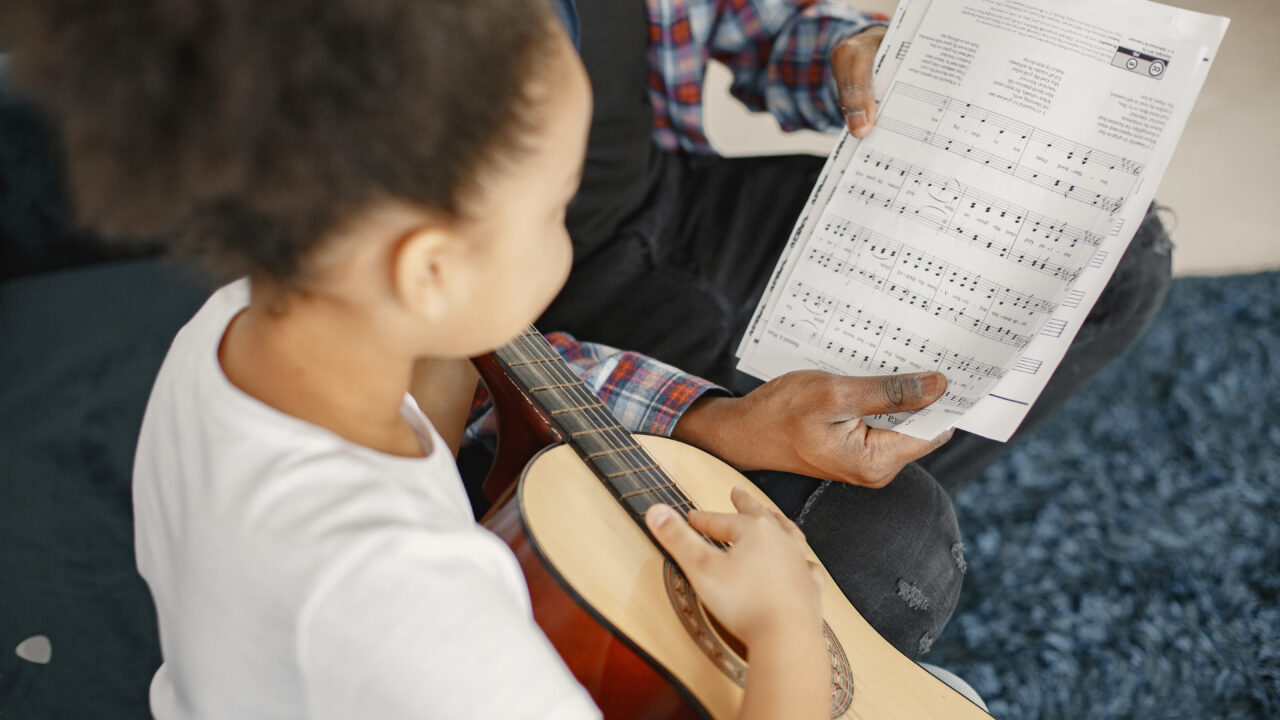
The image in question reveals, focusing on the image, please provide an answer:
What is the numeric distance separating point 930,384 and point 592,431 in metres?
0.33

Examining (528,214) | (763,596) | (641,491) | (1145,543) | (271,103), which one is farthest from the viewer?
(1145,543)

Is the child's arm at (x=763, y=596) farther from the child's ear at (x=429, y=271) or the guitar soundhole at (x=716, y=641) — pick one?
the child's ear at (x=429, y=271)

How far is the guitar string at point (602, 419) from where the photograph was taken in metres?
0.73

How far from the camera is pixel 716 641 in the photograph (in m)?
0.66

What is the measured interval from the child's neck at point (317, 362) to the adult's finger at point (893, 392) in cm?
44

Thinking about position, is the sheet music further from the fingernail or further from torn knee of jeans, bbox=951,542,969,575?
torn knee of jeans, bbox=951,542,969,575

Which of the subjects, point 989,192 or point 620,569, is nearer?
point 620,569

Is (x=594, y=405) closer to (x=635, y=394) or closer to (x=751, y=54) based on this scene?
(x=635, y=394)

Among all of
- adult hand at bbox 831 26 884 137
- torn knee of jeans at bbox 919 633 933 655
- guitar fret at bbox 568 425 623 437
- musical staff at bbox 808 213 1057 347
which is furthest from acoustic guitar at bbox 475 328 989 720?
adult hand at bbox 831 26 884 137

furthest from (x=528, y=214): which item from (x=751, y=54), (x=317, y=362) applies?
(x=751, y=54)

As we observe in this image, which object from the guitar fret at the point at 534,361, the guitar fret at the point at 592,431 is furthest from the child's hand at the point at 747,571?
the guitar fret at the point at 534,361

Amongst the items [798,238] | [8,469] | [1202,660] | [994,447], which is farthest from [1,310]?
[1202,660]

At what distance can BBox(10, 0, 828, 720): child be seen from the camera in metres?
0.37

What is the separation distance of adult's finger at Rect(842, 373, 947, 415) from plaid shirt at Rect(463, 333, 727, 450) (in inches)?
6.8
